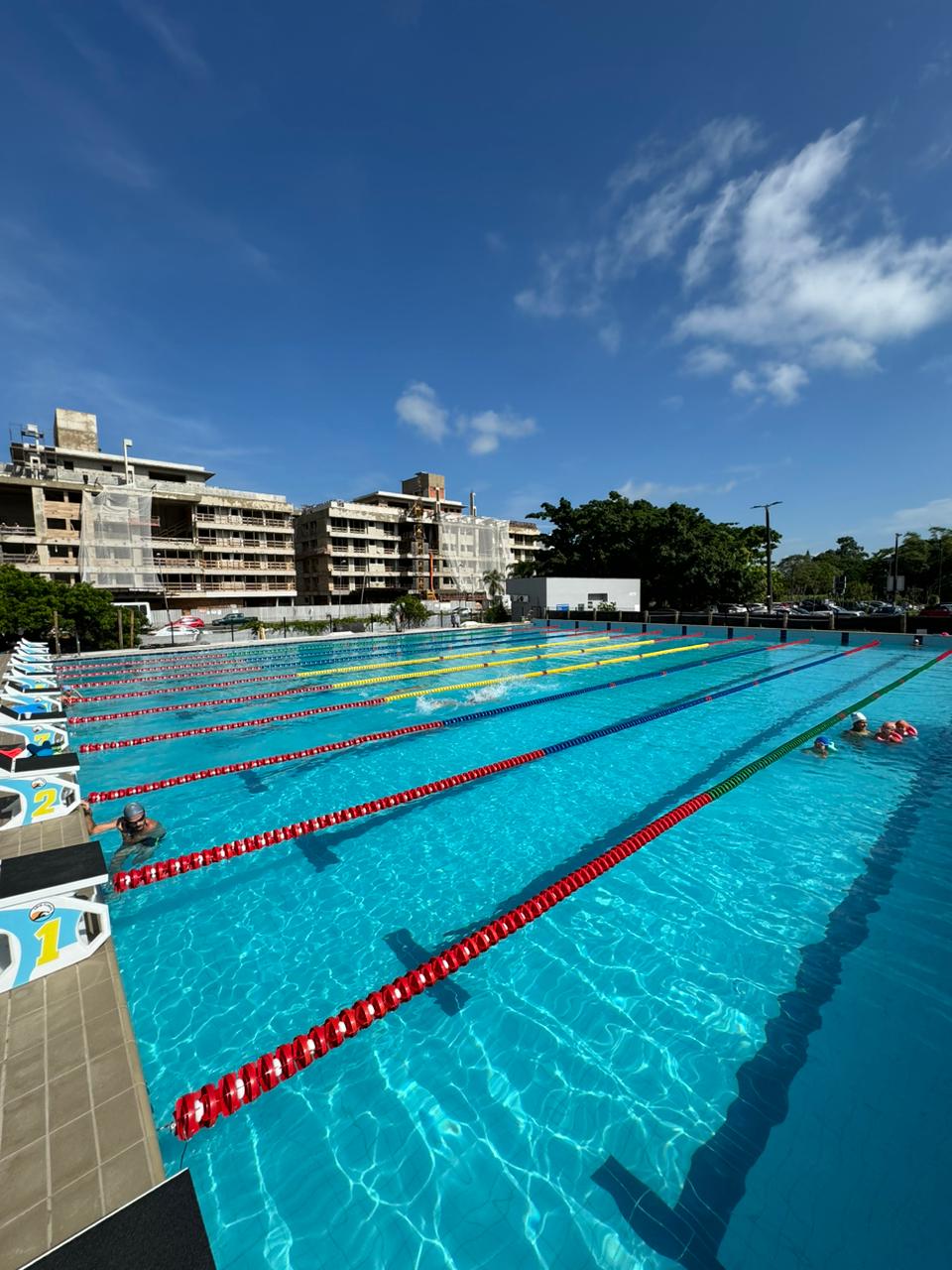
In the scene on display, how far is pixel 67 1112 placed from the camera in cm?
252

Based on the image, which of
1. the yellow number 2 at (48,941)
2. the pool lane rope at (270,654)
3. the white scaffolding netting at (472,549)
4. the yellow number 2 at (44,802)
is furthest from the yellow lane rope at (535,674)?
the white scaffolding netting at (472,549)

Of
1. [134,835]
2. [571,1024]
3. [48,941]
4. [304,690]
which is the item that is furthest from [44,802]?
[304,690]

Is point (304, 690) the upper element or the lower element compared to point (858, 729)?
upper

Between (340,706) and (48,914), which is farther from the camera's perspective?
(340,706)

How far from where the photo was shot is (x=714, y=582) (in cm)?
3472

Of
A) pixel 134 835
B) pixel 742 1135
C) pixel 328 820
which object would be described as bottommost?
pixel 742 1135

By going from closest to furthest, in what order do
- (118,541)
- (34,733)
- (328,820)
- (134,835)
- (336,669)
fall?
(134,835)
(328,820)
(34,733)
(336,669)
(118,541)

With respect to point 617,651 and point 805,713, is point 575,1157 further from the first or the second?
point 617,651

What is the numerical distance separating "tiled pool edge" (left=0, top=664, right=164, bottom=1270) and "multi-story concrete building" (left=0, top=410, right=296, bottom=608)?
34446 millimetres

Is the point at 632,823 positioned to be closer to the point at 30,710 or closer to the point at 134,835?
the point at 134,835

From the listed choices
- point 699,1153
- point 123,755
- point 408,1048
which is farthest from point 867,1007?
point 123,755

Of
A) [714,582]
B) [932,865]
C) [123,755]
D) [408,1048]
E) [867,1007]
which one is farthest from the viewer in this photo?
[714,582]

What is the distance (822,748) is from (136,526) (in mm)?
38513

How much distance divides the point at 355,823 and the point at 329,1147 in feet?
12.0
